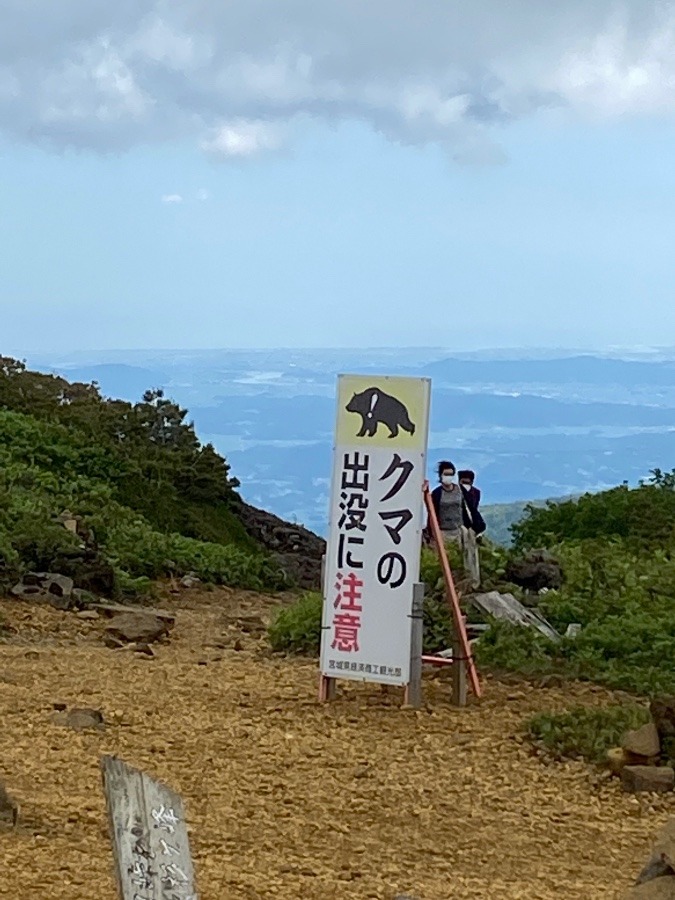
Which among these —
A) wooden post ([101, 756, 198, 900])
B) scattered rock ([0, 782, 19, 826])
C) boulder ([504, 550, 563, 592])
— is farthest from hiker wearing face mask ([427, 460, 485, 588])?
wooden post ([101, 756, 198, 900])

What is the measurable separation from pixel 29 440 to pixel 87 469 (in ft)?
3.14

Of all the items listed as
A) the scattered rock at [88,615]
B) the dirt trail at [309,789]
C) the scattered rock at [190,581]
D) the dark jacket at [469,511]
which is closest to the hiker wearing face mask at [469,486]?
the dark jacket at [469,511]

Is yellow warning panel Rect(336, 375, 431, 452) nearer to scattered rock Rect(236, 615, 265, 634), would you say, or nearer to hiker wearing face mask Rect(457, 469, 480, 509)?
hiker wearing face mask Rect(457, 469, 480, 509)

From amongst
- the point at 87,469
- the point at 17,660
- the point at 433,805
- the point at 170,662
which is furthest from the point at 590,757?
the point at 87,469

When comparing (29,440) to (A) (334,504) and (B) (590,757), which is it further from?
(B) (590,757)

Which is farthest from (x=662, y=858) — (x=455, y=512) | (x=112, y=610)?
(x=112, y=610)

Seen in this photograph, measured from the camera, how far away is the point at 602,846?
6.29 metres

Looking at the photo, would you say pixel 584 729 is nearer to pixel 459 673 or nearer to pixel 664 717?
pixel 664 717

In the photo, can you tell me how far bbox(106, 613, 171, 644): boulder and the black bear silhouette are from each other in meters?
3.85

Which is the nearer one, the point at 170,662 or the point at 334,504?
the point at 334,504

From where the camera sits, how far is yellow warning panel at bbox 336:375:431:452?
337 inches

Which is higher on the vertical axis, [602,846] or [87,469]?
[87,469]

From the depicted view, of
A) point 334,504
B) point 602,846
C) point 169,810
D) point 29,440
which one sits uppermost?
point 29,440

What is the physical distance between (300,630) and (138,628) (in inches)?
66.7
